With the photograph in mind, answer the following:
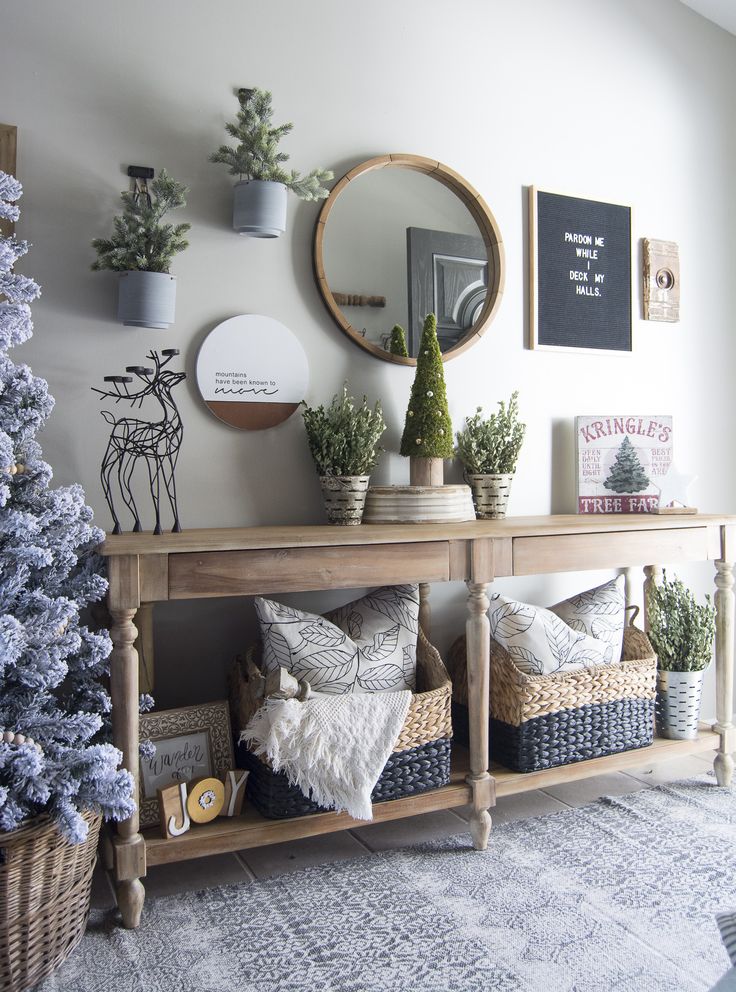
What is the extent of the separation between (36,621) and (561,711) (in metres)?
1.35

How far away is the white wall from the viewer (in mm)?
2053

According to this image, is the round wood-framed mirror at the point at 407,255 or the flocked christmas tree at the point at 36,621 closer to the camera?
the flocked christmas tree at the point at 36,621

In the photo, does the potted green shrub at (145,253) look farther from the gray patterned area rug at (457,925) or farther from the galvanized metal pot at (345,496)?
the gray patterned area rug at (457,925)

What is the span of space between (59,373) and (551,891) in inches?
64.7

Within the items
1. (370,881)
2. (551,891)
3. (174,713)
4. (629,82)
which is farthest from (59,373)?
(629,82)

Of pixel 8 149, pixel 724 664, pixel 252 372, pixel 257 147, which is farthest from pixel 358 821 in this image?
pixel 8 149

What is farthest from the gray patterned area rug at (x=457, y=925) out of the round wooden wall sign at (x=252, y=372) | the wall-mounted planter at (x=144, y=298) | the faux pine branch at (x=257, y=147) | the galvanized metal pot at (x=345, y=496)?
the faux pine branch at (x=257, y=147)

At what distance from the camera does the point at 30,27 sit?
2.01 meters

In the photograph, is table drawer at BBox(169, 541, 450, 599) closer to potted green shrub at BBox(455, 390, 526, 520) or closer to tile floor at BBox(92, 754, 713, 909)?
potted green shrub at BBox(455, 390, 526, 520)

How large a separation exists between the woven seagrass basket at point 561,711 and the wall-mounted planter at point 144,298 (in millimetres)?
1229

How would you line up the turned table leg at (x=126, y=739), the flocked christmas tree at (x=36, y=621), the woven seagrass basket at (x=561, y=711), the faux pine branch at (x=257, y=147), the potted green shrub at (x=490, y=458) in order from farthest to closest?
1. the potted green shrub at (x=490, y=458)
2. the woven seagrass basket at (x=561, y=711)
3. the faux pine branch at (x=257, y=147)
4. the turned table leg at (x=126, y=739)
5. the flocked christmas tree at (x=36, y=621)

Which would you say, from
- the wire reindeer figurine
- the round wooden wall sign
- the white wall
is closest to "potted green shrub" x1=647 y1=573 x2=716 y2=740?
the white wall

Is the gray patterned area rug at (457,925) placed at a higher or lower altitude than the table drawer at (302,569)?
lower

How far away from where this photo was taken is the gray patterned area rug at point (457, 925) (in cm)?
157
